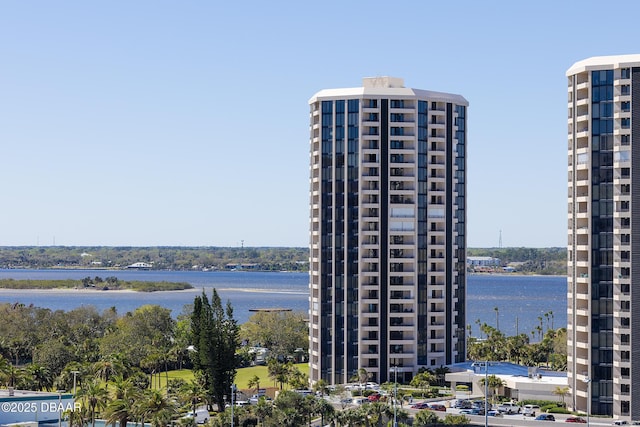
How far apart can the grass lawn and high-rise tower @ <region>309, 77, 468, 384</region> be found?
9160 mm

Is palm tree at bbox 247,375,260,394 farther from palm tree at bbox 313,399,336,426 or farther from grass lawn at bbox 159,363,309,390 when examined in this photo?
palm tree at bbox 313,399,336,426

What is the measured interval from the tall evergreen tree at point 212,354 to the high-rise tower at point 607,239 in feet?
109

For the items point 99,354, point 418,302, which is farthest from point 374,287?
point 99,354

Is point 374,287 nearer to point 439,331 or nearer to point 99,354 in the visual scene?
point 439,331

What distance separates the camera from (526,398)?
10725 cm

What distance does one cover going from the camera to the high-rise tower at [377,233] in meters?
120

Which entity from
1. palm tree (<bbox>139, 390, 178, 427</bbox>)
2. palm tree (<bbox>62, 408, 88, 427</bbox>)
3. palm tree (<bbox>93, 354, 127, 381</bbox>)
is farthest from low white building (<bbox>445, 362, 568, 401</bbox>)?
palm tree (<bbox>62, 408, 88, 427</bbox>)

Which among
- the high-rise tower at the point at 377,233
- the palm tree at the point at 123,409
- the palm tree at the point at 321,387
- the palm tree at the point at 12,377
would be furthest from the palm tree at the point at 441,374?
the palm tree at the point at 123,409

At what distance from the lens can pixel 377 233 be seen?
395ft

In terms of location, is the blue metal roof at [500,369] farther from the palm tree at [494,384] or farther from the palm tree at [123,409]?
the palm tree at [123,409]

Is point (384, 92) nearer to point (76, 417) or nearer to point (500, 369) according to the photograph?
point (500, 369)

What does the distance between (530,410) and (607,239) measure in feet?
56.8

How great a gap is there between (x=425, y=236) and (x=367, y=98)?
16.8 metres

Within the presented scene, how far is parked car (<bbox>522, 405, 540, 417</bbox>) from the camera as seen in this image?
99.3 meters
